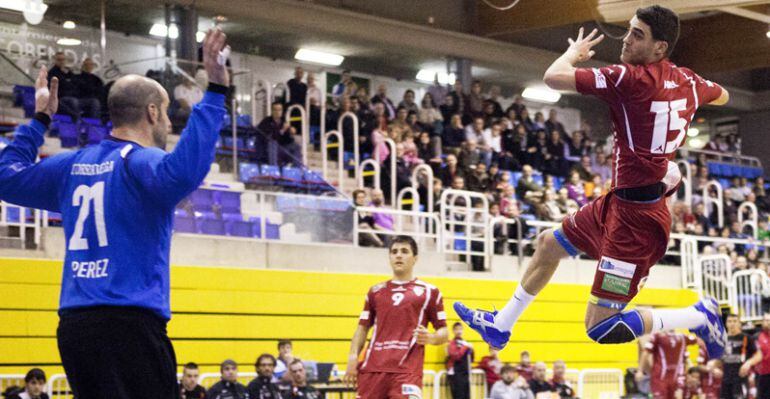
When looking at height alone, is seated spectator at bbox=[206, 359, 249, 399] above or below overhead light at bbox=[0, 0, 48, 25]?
below

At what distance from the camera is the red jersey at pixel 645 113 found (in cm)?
639

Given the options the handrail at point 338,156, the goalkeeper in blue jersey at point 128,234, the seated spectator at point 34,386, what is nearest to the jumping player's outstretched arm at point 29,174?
the goalkeeper in blue jersey at point 128,234

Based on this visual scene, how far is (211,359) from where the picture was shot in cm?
1532

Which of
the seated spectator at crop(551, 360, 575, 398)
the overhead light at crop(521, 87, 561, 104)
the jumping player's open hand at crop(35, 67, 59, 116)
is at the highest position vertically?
the overhead light at crop(521, 87, 561, 104)

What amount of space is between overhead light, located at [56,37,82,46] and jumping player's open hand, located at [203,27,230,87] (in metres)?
11.3

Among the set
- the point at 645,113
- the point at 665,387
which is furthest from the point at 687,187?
the point at 645,113

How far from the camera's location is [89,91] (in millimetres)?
14258

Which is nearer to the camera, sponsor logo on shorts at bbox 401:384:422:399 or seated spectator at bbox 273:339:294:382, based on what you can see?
sponsor logo on shorts at bbox 401:384:422:399

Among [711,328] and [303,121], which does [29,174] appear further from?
[303,121]

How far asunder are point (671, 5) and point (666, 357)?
6539 millimetres

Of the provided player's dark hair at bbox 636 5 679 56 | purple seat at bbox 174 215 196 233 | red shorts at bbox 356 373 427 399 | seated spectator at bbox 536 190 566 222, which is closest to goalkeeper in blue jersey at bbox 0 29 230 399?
player's dark hair at bbox 636 5 679 56

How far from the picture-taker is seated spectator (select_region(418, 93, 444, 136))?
895 inches

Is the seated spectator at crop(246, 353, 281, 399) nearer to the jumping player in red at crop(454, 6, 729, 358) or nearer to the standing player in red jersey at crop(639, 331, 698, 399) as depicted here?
the standing player in red jersey at crop(639, 331, 698, 399)

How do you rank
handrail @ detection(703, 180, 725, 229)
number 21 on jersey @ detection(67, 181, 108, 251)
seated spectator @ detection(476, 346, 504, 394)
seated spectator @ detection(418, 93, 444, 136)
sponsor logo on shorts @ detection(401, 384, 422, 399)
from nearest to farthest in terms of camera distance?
number 21 on jersey @ detection(67, 181, 108, 251) → sponsor logo on shorts @ detection(401, 384, 422, 399) → seated spectator @ detection(476, 346, 504, 394) → seated spectator @ detection(418, 93, 444, 136) → handrail @ detection(703, 180, 725, 229)
